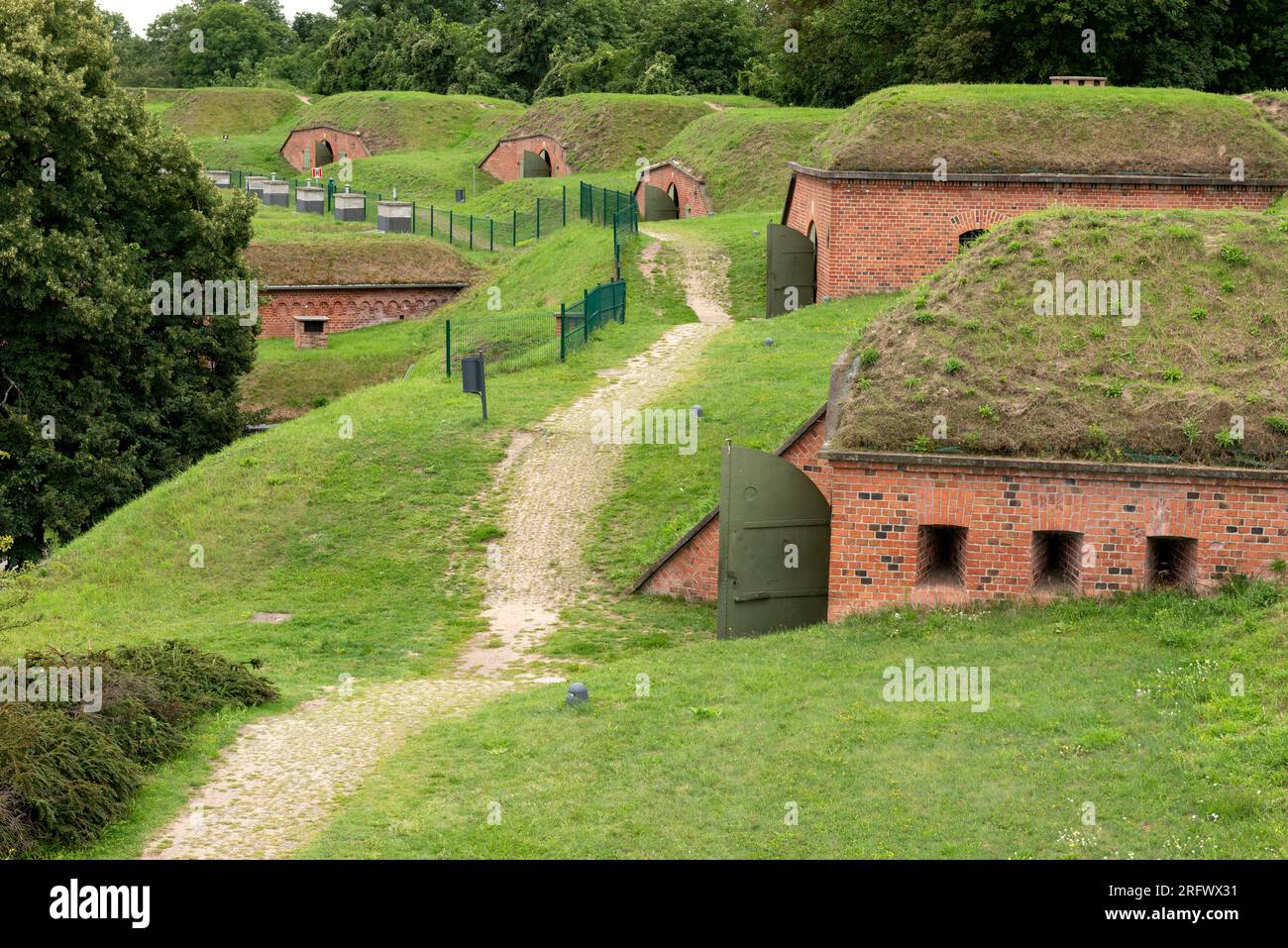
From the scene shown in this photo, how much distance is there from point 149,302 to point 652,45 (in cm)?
4491

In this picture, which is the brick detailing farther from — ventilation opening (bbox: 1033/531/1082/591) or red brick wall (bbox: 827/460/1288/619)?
ventilation opening (bbox: 1033/531/1082/591)

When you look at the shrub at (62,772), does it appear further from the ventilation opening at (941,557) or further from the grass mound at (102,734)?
the ventilation opening at (941,557)

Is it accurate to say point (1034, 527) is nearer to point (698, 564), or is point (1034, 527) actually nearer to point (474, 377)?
point (698, 564)

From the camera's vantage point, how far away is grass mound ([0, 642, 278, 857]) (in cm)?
1092

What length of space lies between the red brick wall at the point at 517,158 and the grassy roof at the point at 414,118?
5.54 metres

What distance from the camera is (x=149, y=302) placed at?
29.1 metres

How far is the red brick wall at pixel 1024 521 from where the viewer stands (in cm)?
1431

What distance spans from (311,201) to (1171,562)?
4384 centimetres

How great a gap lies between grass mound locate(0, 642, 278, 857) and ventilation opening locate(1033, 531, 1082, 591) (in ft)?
26.8

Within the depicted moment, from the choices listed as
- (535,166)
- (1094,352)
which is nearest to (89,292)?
(1094,352)

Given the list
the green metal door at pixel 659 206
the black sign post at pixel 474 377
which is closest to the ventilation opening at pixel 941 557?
the black sign post at pixel 474 377

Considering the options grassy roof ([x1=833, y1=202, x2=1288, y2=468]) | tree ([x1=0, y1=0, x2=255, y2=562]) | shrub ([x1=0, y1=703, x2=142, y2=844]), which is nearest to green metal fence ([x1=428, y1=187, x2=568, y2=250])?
tree ([x1=0, y1=0, x2=255, y2=562])

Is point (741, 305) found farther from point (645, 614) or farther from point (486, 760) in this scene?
point (486, 760)

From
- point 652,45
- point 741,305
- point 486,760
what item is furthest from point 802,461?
point 652,45
